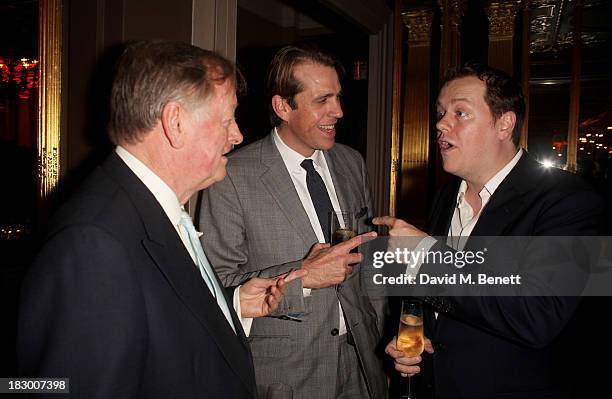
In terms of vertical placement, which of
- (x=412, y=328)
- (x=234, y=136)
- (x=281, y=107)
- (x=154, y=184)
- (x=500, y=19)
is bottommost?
(x=412, y=328)

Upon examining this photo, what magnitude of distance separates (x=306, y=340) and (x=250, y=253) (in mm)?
468

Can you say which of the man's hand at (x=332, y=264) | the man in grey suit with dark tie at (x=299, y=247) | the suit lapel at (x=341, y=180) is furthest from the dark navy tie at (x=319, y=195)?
the man's hand at (x=332, y=264)

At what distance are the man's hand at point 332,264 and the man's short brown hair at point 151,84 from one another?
0.84m

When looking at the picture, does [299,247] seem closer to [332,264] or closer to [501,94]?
[332,264]

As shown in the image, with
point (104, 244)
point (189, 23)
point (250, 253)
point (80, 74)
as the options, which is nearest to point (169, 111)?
point (104, 244)

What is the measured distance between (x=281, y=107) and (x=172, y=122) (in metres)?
1.25

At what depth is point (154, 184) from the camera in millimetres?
1160

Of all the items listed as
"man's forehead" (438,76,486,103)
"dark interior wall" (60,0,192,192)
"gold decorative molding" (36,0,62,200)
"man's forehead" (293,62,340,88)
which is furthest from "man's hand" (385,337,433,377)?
"gold decorative molding" (36,0,62,200)

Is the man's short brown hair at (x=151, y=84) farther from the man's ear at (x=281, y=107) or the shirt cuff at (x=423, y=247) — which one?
the man's ear at (x=281, y=107)

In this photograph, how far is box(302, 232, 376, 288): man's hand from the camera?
176 cm

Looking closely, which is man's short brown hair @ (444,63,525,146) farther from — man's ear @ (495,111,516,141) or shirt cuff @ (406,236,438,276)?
shirt cuff @ (406,236,438,276)

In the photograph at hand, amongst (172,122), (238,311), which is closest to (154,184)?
(172,122)

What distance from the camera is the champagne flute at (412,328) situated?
1.65 meters

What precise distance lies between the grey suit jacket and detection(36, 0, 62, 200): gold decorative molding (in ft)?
2.85
